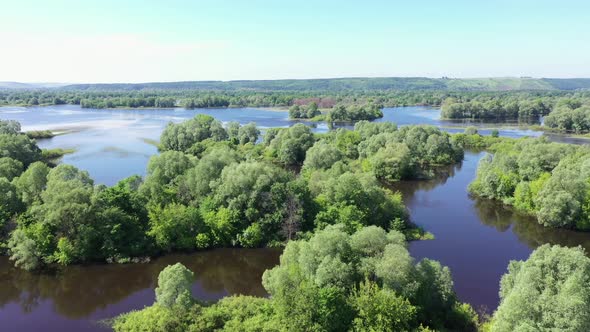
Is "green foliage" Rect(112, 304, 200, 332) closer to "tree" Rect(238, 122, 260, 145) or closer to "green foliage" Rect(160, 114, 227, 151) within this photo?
"green foliage" Rect(160, 114, 227, 151)

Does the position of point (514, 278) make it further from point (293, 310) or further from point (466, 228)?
point (466, 228)

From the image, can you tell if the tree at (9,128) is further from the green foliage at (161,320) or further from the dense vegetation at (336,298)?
the dense vegetation at (336,298)

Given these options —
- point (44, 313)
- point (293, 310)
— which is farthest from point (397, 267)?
point (44, 313)

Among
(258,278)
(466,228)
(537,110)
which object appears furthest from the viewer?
(537,110)

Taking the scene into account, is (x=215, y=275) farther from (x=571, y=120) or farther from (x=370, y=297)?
(x=571, y=120)

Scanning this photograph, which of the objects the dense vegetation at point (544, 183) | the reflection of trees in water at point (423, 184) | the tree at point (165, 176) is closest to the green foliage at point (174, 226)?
the tree at point (165, 176)

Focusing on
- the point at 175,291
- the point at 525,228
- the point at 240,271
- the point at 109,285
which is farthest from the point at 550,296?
the point at 109,285
